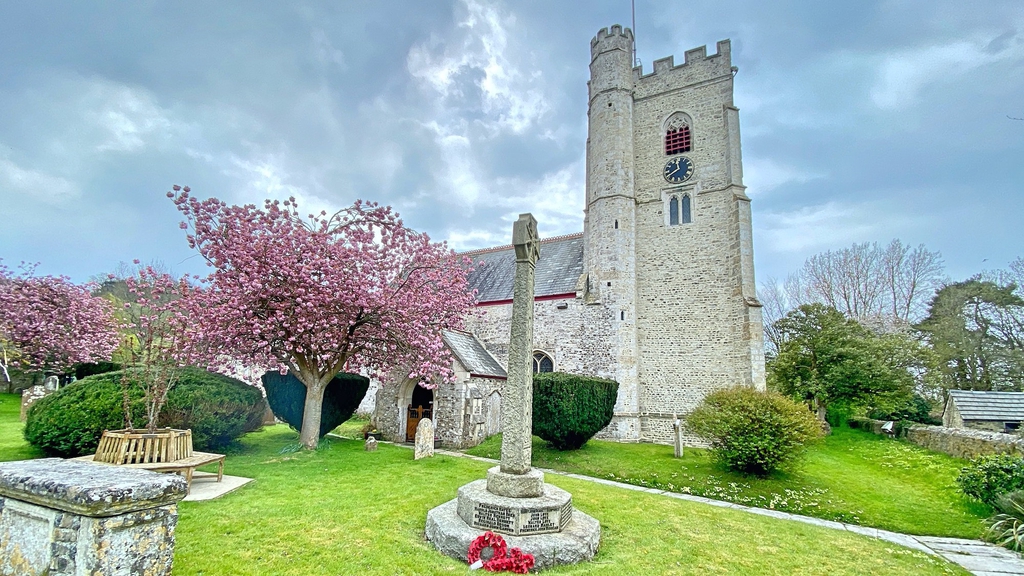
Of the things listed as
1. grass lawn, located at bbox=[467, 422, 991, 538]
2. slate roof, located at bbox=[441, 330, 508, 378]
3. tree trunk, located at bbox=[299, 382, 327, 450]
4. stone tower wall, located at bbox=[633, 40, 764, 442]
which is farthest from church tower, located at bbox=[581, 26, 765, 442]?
tree trunk, located at bbox=[299, 382, 327, 450]

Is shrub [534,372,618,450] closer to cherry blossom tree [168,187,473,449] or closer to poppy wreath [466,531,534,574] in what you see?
cherry blossom tree [168,187,473,449]

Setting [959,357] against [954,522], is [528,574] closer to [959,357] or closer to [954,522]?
[954,522]

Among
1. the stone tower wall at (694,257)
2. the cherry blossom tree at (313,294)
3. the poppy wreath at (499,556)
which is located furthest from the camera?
the stone tower wall at (694,257)

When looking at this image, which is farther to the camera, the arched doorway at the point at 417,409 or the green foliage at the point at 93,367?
the green foliage at the point at 93,367

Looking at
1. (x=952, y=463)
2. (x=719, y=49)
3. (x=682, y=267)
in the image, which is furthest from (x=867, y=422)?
(x=719, y=49)

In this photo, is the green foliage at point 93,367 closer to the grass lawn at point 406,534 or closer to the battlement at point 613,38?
the grass lawn at point 406,534

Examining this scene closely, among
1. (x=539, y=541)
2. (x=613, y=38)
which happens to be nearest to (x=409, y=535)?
(x=539, y=541)

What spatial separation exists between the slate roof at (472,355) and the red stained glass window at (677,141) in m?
11.8

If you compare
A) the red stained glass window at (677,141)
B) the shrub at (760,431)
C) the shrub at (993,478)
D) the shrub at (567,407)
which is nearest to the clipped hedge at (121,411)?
the shrub at (567,407)

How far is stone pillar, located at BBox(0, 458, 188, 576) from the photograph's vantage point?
278cm

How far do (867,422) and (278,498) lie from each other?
2515cm

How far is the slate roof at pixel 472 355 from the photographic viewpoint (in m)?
14.7

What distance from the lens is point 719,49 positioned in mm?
19172

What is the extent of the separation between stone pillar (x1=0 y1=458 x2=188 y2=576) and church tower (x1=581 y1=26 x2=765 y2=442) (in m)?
15.5
